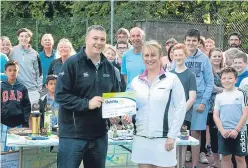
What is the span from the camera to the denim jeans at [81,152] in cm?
483

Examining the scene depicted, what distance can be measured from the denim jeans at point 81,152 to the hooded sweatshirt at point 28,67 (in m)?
3.96

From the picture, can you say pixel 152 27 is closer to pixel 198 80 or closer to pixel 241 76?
pixel 198 80

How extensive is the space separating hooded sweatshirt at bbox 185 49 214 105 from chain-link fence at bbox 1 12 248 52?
6.54 m

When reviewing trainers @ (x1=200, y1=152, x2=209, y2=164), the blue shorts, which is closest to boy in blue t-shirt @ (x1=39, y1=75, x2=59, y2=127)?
the blue shorts

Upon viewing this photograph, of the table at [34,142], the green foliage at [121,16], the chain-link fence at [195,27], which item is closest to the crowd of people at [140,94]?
the table at [34,142]

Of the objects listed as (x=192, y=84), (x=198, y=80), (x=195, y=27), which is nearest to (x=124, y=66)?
(x=198, y=80)

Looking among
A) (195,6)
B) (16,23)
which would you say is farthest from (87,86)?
(195,6)

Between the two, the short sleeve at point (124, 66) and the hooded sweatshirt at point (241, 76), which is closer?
the hooded sweatshirt at point (241, 76)

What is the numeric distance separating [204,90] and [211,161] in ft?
4.86

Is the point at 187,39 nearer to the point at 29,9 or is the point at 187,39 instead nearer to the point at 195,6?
the point at 195,6

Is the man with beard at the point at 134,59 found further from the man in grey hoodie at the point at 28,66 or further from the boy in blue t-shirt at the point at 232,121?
the man in grey hoodie at the point at 28,66

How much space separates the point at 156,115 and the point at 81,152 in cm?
80

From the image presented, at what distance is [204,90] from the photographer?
727 centimetres

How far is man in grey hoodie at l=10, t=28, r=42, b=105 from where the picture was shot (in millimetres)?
8695
